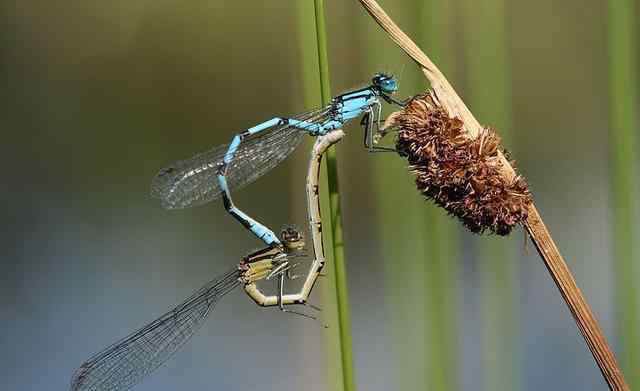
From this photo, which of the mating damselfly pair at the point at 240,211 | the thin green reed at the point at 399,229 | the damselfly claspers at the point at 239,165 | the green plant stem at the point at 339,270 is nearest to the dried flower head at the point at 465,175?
the green plant stem at the point at 339,270

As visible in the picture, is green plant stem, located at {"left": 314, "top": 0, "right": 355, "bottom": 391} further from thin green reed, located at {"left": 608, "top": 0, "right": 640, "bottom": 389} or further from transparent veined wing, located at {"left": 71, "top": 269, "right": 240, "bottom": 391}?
thin green reed, located at {"left": 608, "top": 0, "right": 640, "bottom": 389}

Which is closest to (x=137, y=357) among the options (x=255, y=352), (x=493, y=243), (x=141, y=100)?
(x=255, y=352)

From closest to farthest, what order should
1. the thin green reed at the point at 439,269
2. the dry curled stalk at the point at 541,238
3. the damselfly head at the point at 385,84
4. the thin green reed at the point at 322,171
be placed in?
the dry curled stalk at the point at 541,238
the damselfly head at the point at 385,84
the thin green reed at the point at 322,171
the thin green reed at the point at 439,269

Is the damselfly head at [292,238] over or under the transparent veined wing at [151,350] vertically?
over

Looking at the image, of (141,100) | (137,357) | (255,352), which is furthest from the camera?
(255,352)

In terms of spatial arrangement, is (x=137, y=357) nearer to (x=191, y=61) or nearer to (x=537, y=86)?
(x=191, y=61)

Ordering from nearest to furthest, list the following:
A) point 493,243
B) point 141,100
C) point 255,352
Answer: point 493,243 < point 141,100 < point 255,352

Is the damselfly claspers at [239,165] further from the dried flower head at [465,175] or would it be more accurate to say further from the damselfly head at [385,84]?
the dried flower head at [465,175]
